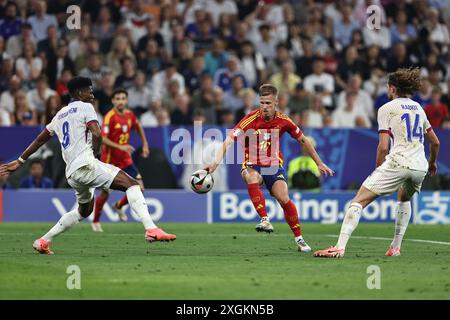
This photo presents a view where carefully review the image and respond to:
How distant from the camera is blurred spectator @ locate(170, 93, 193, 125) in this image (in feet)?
71.9

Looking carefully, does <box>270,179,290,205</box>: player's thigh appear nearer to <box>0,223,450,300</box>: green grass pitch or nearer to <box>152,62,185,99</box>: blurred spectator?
<box>0,223,450,300</box>: green grass pitch

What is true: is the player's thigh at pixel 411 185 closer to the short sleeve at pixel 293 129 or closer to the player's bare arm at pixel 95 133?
the short sleeve at pixel 293 129

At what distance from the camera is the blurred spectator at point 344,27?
24.8 metres

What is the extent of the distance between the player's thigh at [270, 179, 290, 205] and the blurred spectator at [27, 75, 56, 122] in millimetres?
9561

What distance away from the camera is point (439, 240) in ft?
50.5

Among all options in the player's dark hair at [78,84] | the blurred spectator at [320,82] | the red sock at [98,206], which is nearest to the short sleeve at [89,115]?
the player's dark hair at [78,84]

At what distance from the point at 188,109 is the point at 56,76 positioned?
2.97 meters

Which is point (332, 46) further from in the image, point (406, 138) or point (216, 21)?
point (406, 138)

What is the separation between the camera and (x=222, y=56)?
2347 centimetres

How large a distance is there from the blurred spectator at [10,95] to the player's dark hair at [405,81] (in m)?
11.4

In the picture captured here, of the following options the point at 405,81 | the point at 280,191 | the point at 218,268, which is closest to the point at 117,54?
the point at 280,191

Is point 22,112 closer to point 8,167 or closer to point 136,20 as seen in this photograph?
point 136,20

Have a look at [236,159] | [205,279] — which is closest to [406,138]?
[205,279]

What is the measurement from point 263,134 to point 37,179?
838 cm
